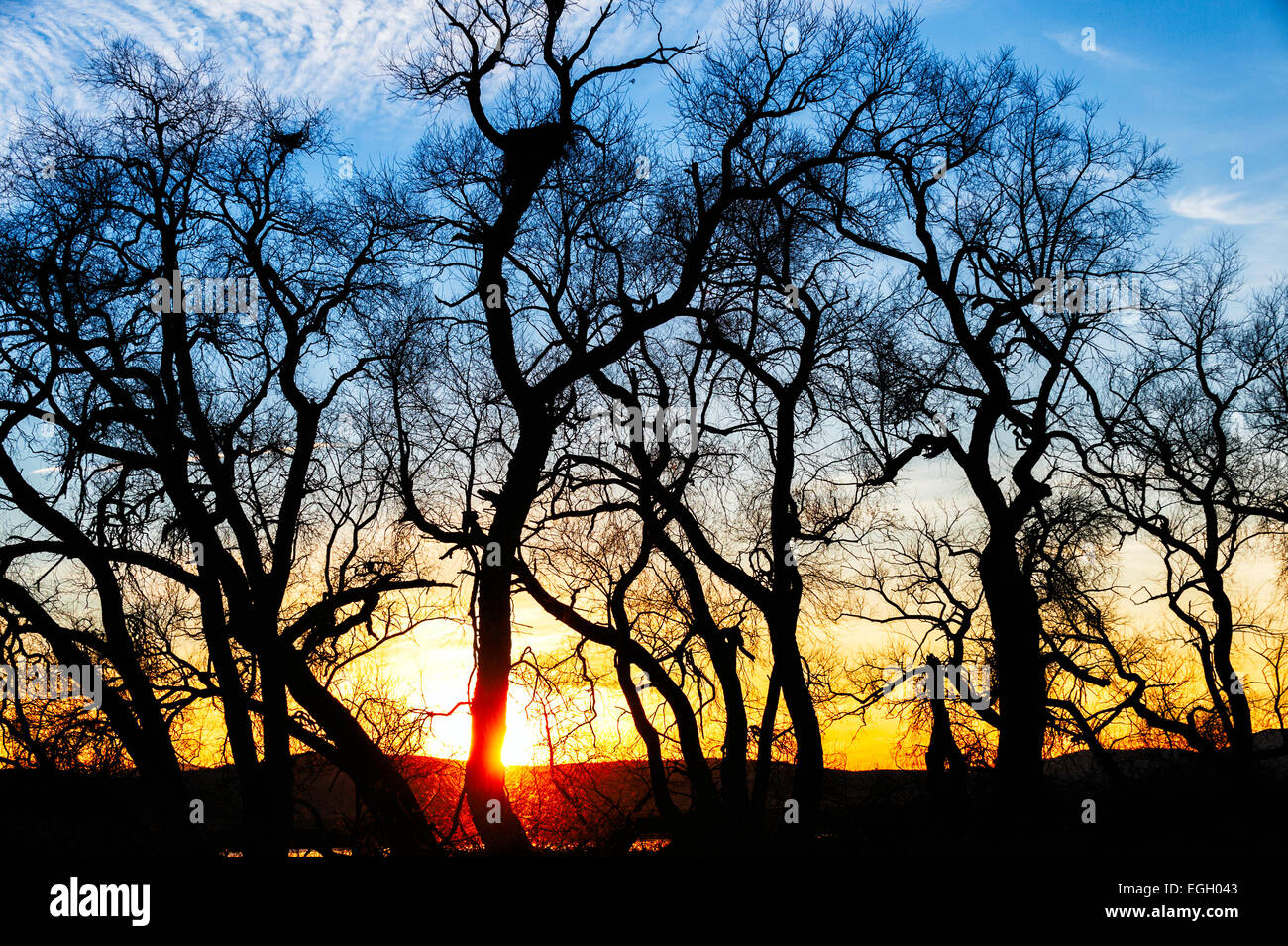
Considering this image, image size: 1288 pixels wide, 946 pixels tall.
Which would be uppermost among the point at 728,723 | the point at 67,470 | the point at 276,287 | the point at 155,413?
the point at 276,287

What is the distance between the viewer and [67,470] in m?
12.1

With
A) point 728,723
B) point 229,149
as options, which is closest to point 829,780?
point 728,723

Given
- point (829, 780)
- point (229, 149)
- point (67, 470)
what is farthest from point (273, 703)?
point (829, 780)

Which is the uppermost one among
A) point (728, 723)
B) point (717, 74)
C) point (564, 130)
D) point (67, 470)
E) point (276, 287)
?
point (717, 74)

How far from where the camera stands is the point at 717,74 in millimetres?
13398

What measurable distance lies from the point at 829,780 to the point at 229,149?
1484 cm
